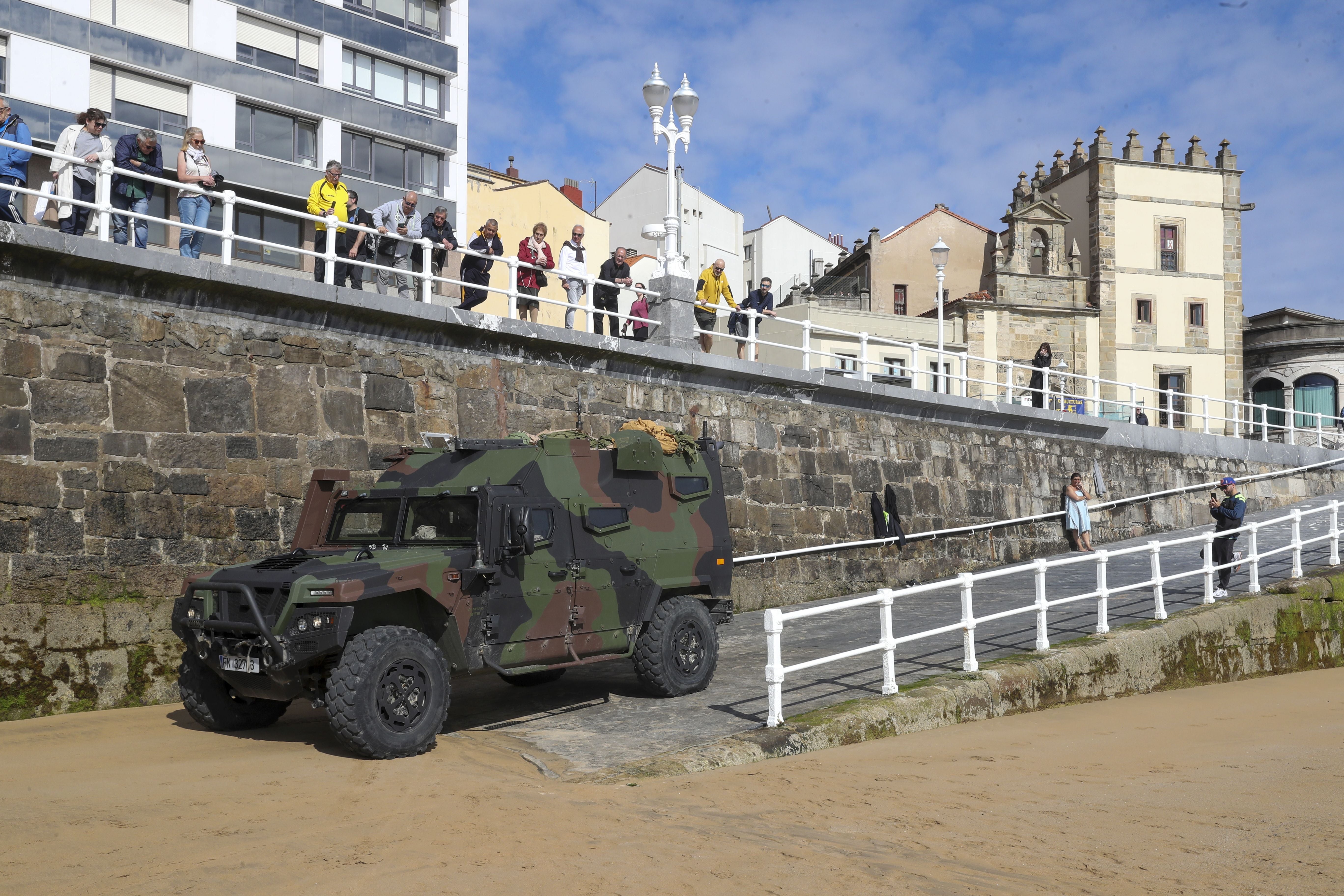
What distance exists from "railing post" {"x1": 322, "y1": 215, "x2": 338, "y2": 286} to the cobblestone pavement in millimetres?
4514

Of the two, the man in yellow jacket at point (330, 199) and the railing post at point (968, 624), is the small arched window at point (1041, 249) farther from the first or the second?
the railing post at point (968, 624)

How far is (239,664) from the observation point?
24.8ft

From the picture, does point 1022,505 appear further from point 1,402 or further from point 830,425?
point 1,402

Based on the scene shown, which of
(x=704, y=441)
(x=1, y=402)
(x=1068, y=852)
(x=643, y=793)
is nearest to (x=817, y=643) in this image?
(x=704, y=441)

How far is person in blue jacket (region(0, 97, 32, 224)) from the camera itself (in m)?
10.5

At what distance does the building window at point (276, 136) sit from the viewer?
30.8 metres

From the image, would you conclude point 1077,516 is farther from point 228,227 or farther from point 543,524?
point 228,227

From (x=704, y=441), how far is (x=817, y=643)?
8.71ft

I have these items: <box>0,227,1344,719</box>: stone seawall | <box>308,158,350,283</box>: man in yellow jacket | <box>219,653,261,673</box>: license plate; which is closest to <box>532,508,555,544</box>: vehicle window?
<box>219,653,261,673</box>: license plate

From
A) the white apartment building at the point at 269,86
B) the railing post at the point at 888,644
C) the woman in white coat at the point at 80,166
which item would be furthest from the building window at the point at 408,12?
the railing post at the point at 888,644

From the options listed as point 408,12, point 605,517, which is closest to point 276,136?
point 408,12

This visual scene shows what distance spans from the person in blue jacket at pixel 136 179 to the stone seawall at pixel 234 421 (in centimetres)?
123

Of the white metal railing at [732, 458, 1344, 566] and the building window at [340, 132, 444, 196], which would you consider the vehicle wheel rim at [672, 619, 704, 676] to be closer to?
the white metal railing at [732, 458, 1344, 566]

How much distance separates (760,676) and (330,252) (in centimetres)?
625
